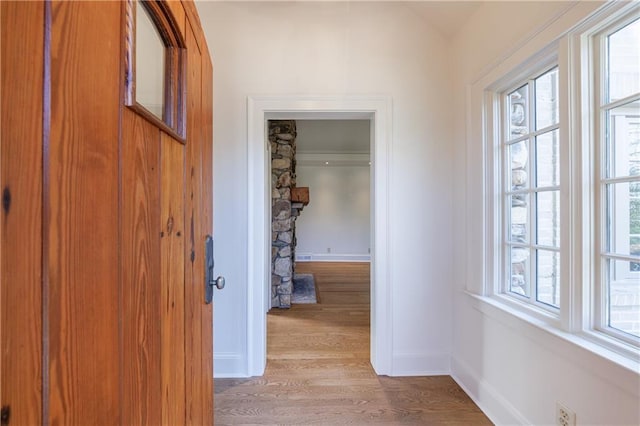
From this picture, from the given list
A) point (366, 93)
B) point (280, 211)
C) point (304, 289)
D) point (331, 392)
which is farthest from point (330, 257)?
point (366, 93)

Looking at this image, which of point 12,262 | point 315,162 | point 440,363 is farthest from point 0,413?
point 315,162

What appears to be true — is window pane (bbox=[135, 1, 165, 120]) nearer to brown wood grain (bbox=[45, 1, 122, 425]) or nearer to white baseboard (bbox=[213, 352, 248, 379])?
brown wood grain (bbox=[45, 1, 122, 425])

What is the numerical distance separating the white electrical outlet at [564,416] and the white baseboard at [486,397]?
21 cm

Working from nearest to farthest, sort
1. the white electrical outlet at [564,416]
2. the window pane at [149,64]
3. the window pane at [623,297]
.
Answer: the window pane at [149,64] < the window pane at [623,297] < the white electrical outlet at [564,416]

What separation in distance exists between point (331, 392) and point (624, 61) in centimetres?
223

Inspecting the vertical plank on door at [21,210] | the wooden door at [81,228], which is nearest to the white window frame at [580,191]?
the wooden door at [81,228]

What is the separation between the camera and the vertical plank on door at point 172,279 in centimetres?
85

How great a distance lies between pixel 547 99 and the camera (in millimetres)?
1552

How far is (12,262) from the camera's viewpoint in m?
0.41

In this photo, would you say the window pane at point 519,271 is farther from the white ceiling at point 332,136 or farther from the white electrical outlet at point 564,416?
the white ceiling at point 332,136

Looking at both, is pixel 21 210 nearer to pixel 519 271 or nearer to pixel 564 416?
pixel 564 416

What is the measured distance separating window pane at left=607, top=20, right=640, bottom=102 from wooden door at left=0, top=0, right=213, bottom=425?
5.36ft

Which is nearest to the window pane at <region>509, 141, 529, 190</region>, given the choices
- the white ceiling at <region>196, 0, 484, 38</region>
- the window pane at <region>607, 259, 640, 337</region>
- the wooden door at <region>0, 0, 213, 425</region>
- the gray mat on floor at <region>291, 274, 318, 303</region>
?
the window pane at <region>607, 259, 640, 337</region>

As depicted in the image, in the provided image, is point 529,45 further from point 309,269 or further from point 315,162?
point 315,162
